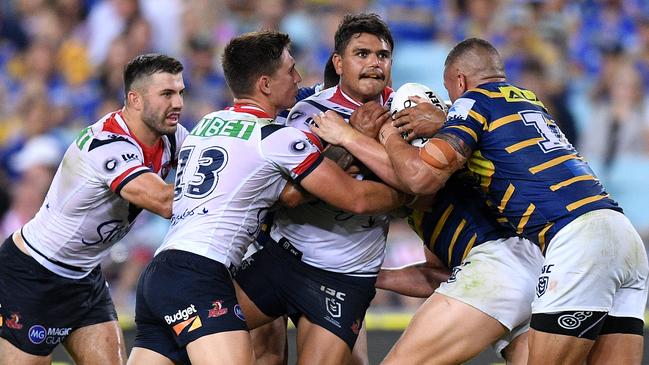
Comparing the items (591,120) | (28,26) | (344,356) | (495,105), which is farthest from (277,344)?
(28,26)

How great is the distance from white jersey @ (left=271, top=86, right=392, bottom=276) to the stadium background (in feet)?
16.6

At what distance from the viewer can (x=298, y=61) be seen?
12727mm

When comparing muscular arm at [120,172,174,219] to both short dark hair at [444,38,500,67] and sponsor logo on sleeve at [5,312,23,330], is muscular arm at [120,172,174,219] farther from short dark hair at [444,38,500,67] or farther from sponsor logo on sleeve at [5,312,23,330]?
short dark hair at [444,38,500,67]

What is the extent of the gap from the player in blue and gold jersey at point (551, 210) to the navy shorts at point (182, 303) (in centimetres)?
121

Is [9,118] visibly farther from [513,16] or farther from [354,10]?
[513,16]

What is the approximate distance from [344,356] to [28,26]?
8901 mm

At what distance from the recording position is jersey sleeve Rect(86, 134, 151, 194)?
622cm

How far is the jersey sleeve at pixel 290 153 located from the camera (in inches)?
224

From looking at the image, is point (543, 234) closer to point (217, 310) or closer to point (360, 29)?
point (360, 29)

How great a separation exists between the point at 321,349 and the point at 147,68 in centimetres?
213

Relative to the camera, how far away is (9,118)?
12812 millimetres

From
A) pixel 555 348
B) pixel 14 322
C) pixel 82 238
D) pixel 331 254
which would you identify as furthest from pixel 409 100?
pixel 14 322

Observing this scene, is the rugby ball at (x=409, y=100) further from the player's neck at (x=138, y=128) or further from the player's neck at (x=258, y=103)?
the player's neck at (x=138, y=128)

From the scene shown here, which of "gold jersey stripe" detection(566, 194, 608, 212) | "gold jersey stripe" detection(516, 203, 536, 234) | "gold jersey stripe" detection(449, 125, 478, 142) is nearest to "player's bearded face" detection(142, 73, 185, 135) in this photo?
"gold jersey stripe" detection(449, 125, 478, 142)
